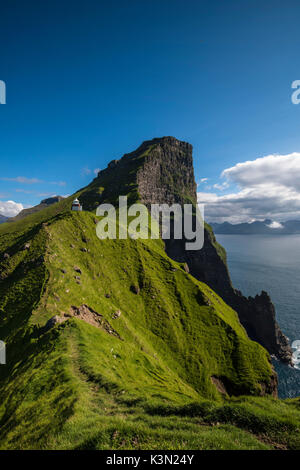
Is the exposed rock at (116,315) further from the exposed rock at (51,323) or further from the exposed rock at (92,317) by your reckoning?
the exposed rock at (51,323)

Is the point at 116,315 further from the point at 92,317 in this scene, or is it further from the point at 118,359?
the point at 118,359

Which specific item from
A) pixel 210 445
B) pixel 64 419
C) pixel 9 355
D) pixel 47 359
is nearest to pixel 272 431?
pixel 210 445

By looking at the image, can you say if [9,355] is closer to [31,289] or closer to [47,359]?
[47,359]

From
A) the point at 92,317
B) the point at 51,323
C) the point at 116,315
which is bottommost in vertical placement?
the point at 116,315

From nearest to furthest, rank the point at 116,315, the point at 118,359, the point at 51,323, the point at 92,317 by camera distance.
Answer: the point at 51,323, the point at 118,359, the point at 92,317, the point at 116,315

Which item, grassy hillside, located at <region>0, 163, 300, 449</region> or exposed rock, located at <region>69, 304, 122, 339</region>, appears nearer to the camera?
grassy hillside, located at <region>0, 163, 300, 449</region>

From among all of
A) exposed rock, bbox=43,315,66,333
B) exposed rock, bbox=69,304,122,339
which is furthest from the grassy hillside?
exposed rock, bbox=43,315,66,333

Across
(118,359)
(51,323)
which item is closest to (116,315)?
(118,359)

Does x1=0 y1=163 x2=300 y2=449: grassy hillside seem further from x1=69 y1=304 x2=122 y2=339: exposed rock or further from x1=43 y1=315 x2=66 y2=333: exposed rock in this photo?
x1=43 y1=315 x2=66 y2=333: exposed rock
